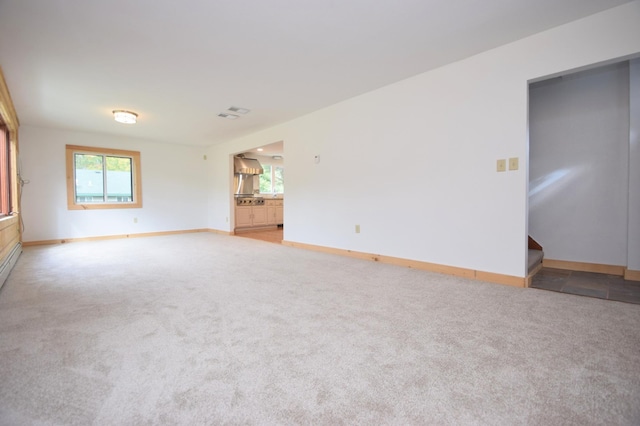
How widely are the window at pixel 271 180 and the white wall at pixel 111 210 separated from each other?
6.33 ft

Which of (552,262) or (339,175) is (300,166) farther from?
(552,262)

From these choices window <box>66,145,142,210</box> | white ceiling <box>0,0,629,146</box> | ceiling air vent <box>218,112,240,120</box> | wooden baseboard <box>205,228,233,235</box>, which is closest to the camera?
white ceiling <box>0,0,629,146</box>

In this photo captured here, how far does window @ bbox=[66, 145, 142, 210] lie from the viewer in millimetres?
5922

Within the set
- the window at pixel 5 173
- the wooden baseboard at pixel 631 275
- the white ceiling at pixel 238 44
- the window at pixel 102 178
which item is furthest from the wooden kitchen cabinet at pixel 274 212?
the wooden baseboard at pixel 631 275

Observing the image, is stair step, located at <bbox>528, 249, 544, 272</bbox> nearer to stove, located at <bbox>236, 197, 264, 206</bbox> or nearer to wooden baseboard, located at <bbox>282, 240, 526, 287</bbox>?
wooden baseboard, located at <bbox>282, 240, 526, 287</bbox>

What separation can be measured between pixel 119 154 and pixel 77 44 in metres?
4.40

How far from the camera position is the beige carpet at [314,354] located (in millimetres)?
1161

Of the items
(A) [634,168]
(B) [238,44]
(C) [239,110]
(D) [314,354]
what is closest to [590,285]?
(A) [634,168]

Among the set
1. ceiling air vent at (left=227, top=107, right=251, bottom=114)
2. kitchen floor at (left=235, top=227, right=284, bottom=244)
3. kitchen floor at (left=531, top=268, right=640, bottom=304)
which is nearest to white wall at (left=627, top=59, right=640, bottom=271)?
kitchen floor at (left=531, top=268, right=640, bottom=304)

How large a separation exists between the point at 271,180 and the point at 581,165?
7.51 m

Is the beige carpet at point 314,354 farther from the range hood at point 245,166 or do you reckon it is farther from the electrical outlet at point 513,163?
Result: the range hood at point 245,166

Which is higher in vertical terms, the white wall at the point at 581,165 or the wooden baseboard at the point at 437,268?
the white wall at the point at 581,165

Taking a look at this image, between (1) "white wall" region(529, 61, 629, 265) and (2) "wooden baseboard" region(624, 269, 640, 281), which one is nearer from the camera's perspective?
(2) "wooden baseboard" region(624, 269, 640, 281)

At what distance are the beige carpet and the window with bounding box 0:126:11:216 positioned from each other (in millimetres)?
2308
